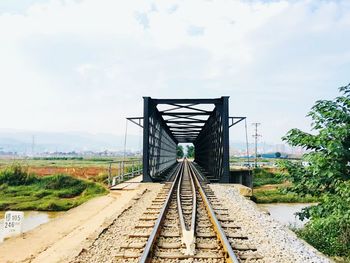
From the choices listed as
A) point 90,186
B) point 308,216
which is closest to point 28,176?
point 90,186

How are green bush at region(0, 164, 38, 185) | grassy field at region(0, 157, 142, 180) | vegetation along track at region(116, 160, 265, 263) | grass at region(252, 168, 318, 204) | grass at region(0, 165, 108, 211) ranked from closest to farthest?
1. vegetation along track at region(116, 160, 265, 263)
2. grass at region(252, 168, 318, 204)
3. grass at region(0, 165, 108, 211)
4. green bush at region(0, 164, 38, 185)
5. grassy field at region(0, 157, 142, 180)

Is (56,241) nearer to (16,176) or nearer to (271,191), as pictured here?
(271,191)

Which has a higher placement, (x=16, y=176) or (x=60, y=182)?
(x=16, y=176)

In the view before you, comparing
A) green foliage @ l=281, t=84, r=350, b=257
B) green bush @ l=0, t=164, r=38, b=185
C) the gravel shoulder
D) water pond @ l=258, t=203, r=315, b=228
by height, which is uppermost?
green foliage @ l=281, t=84, r=350, b=257

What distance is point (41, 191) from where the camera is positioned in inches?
1209

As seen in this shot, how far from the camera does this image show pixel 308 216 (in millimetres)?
7082

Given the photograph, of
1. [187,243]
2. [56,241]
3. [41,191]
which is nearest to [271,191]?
[41,191]

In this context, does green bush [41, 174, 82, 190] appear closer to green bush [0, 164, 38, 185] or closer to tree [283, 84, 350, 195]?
green bush [0, 164, 38, 185]

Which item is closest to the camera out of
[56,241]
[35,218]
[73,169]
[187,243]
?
[187,243]

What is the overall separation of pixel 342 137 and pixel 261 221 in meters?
2.72

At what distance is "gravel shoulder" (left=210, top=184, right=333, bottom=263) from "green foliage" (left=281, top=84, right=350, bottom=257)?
1.68 ft

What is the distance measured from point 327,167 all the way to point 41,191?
95.0ft

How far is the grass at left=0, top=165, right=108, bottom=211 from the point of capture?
81.0 ft

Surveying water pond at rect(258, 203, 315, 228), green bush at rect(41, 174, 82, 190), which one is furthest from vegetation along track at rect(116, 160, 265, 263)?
green bush at rect(41, 174, 82, 190)
